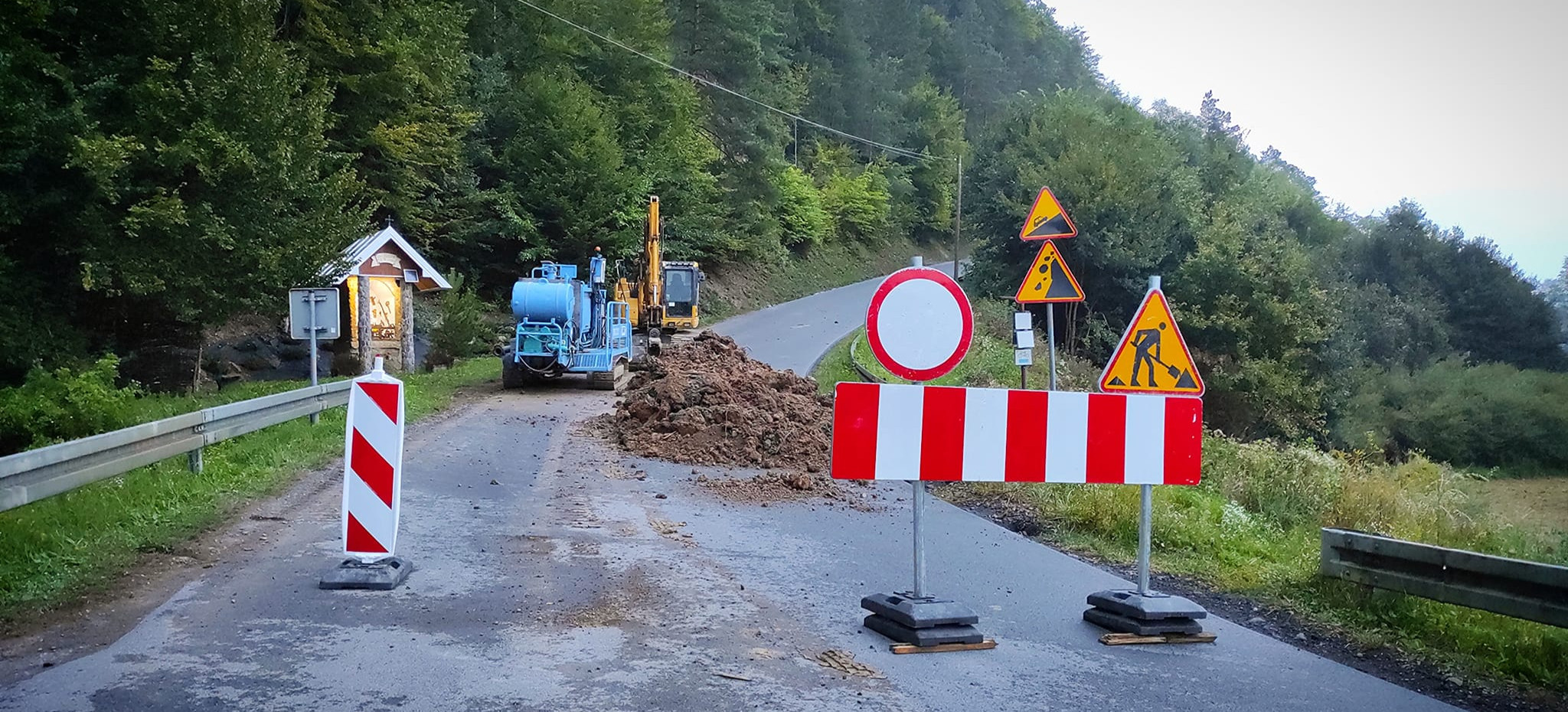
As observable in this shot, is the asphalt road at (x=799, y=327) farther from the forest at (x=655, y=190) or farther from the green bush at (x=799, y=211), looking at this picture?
the forest at (x=655, y=190)

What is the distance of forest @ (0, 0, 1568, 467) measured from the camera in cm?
2011

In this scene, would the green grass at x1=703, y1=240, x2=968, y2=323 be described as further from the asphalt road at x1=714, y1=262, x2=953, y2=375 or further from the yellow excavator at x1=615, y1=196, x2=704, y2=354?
the yellow excavator at x1=615, y1=196, x2=704, y2=354

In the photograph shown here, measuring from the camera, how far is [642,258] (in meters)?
28.7

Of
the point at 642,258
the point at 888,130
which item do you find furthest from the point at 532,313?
the point at 888,130

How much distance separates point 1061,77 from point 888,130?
38.9 metres

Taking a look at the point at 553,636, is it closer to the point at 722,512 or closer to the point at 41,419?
the point at 722,512

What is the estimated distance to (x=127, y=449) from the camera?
28.4 ft

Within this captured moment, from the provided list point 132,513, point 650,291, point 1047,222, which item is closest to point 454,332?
point 650,291

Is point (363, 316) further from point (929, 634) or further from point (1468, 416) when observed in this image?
point (1468, 416)

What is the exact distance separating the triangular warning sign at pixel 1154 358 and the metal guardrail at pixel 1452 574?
59.4 inches

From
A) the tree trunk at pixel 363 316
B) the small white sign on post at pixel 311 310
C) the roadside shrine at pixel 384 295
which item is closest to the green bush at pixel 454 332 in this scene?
the roadside shrine at pixel 384 295

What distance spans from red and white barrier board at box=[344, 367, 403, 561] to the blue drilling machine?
14.7 metres

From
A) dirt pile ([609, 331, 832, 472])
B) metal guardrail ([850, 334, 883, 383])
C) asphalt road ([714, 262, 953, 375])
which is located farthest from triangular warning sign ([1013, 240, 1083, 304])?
asphalt road ([714, 262, 953, 375])

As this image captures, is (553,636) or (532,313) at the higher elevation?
(532,313)
